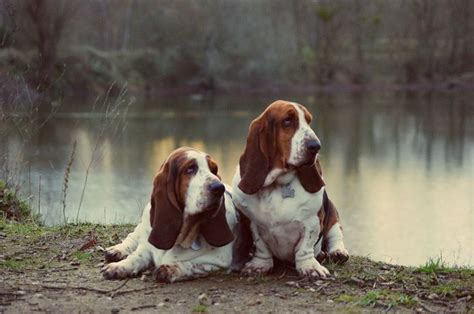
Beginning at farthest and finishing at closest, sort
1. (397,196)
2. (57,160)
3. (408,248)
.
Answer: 1. (57,160)
2. (397,196)
3. (408,248)

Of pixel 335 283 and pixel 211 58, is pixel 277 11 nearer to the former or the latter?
pixel 211 58

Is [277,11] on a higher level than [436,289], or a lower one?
higher

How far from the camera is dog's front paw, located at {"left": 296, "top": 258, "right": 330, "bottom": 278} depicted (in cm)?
578

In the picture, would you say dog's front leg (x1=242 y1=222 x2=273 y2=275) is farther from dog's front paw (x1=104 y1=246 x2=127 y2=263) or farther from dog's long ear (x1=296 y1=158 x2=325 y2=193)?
dog's front paw (x1=104 y1=246 x2=127 y2=263)

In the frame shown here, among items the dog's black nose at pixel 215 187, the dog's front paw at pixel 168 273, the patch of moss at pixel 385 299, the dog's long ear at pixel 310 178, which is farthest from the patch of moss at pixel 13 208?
the patch of moss at pixel 385 299

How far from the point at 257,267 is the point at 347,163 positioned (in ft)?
51.9

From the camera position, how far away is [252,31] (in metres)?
51.4

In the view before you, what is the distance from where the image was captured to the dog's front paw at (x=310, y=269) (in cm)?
578

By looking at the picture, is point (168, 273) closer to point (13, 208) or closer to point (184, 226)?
point (184, 226)

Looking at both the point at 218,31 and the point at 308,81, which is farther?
the point at 308,81

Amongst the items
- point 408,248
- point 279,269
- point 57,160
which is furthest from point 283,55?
point 279,269

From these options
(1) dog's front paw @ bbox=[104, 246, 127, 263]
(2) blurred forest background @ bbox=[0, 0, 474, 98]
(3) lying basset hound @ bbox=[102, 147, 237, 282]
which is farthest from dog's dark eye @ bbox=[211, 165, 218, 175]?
(2) blurred forest background @ bbox=[0, 0, 474, 98]

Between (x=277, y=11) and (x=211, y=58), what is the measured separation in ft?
30.3

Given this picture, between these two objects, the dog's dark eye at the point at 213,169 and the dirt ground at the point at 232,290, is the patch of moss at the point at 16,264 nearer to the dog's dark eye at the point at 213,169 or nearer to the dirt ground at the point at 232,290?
the dirt ground at the point at 232,290
